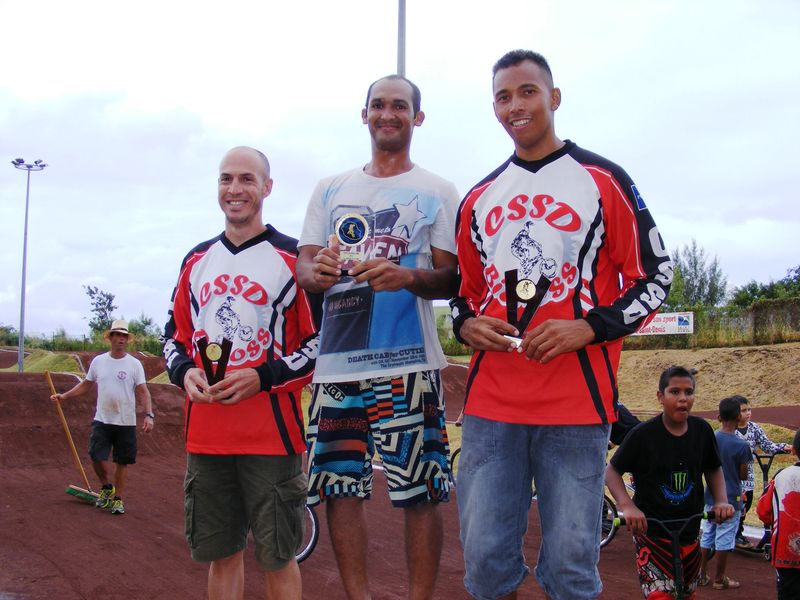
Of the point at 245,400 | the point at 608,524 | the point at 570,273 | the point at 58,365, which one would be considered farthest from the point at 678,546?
the point at 58,365

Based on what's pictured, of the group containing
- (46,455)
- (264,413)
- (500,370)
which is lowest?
(46,455)

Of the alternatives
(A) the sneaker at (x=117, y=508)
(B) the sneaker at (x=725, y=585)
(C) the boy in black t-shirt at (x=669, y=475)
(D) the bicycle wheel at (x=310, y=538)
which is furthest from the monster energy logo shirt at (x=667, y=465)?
(A) the sneaker at (x=117, y=508)

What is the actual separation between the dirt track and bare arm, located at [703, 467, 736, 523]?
1559 mm

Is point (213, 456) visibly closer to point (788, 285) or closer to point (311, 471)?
point (311, 471)

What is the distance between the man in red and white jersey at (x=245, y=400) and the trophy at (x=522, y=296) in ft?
3.84

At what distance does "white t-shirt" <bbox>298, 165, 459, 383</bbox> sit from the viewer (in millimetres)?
3541

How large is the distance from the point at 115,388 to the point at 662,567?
300 inches

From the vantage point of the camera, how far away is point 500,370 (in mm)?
3014

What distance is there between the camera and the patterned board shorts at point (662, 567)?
15.5ft

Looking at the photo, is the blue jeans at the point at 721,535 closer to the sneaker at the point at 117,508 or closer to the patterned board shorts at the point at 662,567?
the patterned board shorts at the point at 662,567

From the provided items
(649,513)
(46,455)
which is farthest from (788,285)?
(649,513)

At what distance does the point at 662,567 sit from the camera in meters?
4.75

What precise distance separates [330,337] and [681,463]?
2.60 meters

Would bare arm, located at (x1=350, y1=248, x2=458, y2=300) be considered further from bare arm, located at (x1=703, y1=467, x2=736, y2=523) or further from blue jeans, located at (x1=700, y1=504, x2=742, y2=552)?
blue jeans, located at (x1=700, y1=504, x2=742, y2=552)
